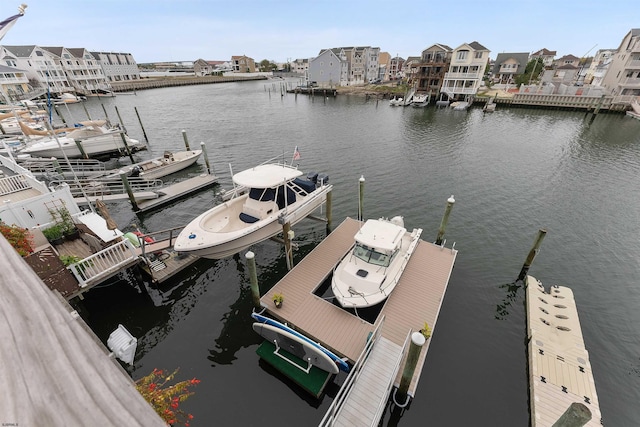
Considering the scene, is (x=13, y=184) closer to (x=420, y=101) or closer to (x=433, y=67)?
(x=420, y=101)

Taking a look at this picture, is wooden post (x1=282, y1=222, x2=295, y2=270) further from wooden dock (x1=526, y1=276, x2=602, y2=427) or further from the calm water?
wooden dock (x1=526, y1=276, x2=602, y2=427)

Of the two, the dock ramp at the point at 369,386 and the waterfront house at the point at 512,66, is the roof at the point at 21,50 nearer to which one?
the dock ramp at the point at 369,386

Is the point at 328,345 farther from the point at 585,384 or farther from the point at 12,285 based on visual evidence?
the point at 12,285

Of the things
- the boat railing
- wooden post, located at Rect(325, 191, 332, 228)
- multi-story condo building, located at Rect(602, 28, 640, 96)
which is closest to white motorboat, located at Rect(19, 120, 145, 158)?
wooden post, located at Rect(325, 191, 332, 228)

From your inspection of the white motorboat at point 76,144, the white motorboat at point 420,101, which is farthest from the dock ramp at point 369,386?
the white motorboat at point 420,101

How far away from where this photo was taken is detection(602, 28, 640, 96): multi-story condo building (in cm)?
5128

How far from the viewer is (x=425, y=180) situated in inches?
1047

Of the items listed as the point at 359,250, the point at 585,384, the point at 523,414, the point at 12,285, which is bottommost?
the point at 523,414

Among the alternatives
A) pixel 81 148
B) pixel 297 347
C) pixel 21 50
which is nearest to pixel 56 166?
pixel 81 148

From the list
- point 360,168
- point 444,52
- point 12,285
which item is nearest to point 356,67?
point 444,52

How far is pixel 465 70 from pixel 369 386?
71.0 m

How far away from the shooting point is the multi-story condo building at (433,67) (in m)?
63.2

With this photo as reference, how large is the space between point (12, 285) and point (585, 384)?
50.8ft

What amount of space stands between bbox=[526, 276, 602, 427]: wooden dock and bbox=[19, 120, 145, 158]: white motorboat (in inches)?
1558
